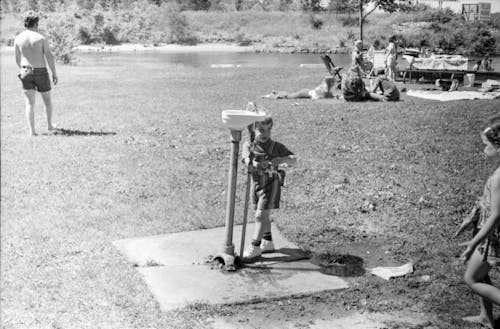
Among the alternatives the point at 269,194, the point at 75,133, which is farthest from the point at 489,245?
the point at 75,133

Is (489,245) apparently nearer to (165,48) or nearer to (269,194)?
(269,194)

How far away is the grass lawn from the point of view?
4820 mm

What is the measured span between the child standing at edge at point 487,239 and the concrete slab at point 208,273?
1227 mm

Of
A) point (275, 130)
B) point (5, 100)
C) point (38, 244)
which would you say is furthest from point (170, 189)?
point (5, 100)

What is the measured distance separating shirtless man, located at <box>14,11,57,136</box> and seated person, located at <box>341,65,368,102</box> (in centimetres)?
737

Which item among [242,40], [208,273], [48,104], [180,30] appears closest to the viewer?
[208,273]

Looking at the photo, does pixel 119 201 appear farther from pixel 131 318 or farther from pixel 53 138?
pixel 53 138

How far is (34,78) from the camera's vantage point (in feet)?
34.5

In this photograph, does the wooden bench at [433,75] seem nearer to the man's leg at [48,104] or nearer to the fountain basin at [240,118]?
the man's leg at [48,104]

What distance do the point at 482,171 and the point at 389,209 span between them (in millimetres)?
2286

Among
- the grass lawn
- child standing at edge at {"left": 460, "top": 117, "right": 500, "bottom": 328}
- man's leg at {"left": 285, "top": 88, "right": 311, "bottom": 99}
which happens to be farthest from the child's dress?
man's leg at {"left": 285, "top": 88, "right": 311, "bottom": 99}

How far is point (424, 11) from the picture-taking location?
1107 centimetres

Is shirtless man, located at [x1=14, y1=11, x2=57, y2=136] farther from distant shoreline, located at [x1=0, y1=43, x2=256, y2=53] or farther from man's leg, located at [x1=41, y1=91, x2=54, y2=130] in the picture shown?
distant shoreline, located at [x1=0, y1=43, x2=256, y2=53]

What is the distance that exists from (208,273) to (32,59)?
21.9 feet
